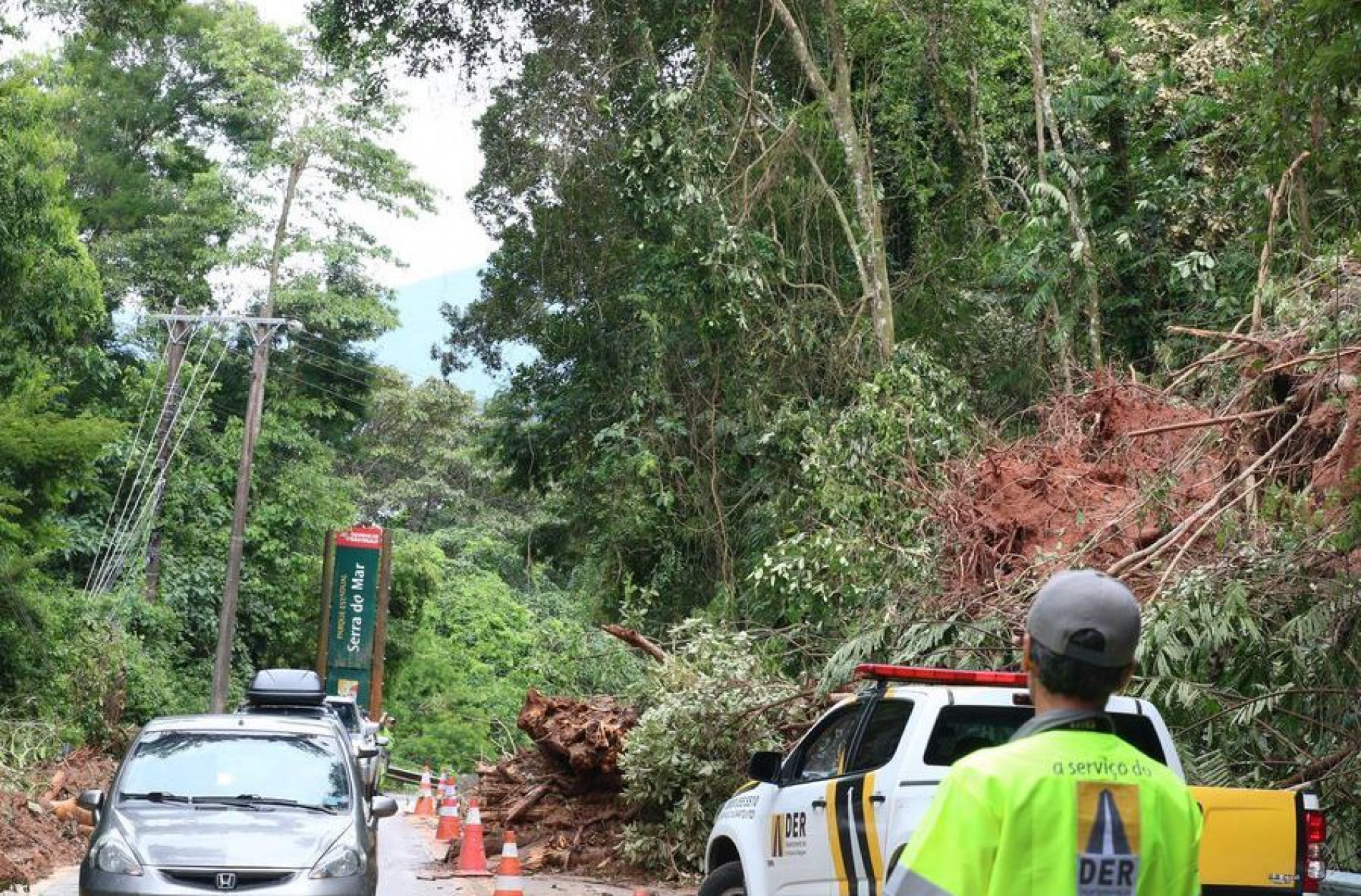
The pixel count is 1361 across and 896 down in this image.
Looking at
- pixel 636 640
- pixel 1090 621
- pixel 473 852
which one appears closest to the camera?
pixel 1090 621

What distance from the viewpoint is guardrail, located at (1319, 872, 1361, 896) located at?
738cm

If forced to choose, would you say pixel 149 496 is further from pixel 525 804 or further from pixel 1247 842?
pixel 1247 842

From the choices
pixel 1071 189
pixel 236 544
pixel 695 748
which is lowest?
pixel 695 748

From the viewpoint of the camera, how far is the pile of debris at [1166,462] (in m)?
11.8

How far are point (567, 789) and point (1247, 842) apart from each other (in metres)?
11.6

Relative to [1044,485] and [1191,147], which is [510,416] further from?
[1044,485]

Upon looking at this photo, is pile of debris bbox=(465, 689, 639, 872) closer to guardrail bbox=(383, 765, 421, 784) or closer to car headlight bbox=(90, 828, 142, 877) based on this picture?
car headlight bbox=(90, 828, 142, 877)

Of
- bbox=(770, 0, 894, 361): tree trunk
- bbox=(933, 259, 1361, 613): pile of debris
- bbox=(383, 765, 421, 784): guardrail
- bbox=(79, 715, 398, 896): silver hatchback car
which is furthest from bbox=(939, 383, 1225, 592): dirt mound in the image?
bbox=(383, 765, 421, 784): guardrail

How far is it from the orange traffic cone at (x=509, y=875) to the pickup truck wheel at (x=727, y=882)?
199cm

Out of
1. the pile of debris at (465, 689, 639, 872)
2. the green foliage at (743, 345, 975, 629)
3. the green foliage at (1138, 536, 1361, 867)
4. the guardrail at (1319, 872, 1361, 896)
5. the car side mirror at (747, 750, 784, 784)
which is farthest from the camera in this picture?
the pile of debris at (465, 689, 639, 872)

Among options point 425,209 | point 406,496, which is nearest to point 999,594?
point 425,209

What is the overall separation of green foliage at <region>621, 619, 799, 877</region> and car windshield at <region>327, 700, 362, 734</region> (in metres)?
10.5

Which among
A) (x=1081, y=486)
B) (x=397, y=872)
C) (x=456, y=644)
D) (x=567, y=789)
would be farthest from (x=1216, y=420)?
(x=456, y=644)

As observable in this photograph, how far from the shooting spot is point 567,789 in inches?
709
